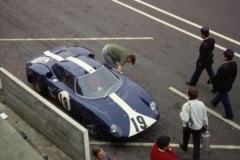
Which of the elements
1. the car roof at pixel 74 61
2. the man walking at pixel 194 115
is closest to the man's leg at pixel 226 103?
the man walking at pixel 194 115

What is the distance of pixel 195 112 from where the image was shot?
8406 millimetres

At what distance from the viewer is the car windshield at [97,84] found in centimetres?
982

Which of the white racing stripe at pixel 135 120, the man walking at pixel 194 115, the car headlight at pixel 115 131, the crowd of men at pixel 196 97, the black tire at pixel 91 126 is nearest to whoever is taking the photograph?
the crowd of men at pixel 196 97

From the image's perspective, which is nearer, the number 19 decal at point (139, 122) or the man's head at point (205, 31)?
the number 19 decal at point (139, 122)

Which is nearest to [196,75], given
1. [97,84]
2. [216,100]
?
[216,100]

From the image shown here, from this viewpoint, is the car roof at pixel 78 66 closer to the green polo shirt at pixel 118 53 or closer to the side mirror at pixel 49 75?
the side mirror at pixel 49 75

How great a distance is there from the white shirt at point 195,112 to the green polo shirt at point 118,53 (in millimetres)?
3127

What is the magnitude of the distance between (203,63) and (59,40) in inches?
193

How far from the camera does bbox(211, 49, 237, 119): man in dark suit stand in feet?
32.2

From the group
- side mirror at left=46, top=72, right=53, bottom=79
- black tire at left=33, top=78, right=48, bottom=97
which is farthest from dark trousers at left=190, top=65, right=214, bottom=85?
black tire at left=33, top=78, right=48, bottom=97

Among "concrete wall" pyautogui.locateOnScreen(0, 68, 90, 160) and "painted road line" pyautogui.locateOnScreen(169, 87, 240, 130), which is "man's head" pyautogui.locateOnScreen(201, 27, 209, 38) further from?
"concrete wall" pyautogui.locateOnScreen(0, 68, 90, 160)

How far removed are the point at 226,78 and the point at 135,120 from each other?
240 cm

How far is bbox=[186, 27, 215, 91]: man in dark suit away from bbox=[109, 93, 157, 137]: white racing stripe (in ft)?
7.80

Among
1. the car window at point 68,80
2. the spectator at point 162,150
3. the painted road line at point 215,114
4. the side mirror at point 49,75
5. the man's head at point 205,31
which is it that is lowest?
the painted road line at point 215,114
